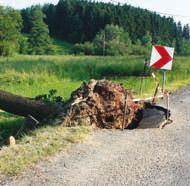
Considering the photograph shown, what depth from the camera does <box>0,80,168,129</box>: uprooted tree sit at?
9.96m

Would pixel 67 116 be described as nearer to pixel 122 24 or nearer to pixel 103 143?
pixel 103 143

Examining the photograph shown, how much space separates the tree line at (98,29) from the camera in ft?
308

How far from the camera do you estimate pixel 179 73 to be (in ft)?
90.9

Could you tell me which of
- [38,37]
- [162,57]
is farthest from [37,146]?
[38,37]

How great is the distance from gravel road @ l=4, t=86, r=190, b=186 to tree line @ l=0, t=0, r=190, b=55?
77624mm

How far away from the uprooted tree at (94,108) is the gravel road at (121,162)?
2.11 ft

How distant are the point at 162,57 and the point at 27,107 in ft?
15.7

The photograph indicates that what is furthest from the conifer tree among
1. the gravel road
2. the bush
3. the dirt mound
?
the gravel road

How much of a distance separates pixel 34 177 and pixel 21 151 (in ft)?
3.95

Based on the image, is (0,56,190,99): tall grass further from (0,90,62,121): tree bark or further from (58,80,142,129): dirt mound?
(58,80,142,129): dirt mound

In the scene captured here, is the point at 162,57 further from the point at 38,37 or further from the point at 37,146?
the point at 38,37

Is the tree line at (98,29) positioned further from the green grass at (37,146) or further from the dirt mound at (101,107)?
the green grass at (37,146)

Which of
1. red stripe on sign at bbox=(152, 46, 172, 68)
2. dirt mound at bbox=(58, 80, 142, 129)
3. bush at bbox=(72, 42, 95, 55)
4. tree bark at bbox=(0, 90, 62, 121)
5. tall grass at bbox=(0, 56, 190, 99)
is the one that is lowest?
bush at bbox=(72, 42, 95, 55)

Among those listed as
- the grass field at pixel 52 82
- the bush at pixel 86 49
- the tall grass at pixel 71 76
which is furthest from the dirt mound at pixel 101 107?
the bush at pixel 86 49
